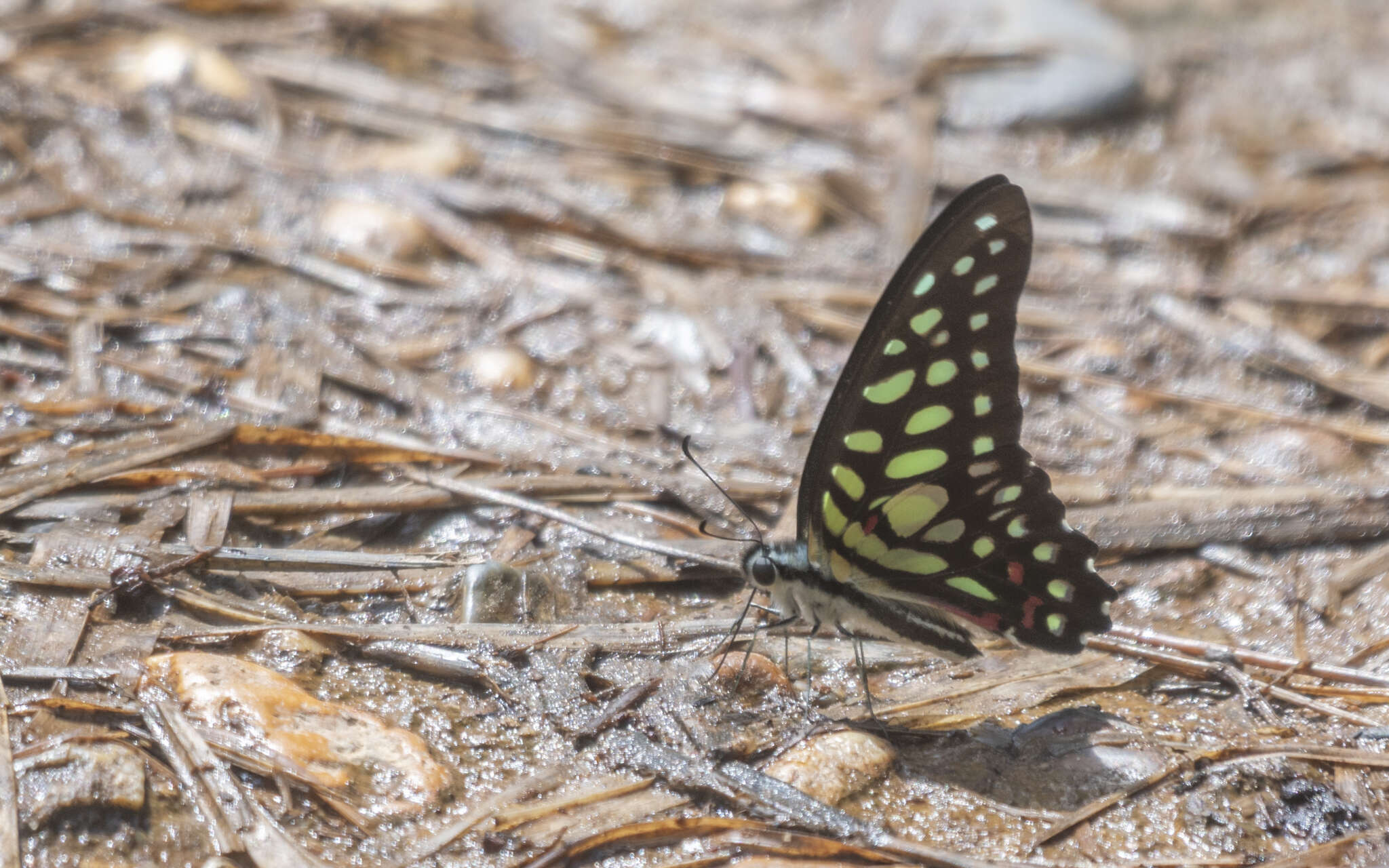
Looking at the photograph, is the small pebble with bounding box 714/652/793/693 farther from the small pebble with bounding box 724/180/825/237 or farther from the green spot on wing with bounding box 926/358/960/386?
the small pebble with bounding box 724/180/825/237

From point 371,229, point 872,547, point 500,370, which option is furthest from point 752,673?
point 371,229

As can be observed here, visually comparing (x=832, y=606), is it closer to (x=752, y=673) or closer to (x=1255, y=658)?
(x=752, y=673)

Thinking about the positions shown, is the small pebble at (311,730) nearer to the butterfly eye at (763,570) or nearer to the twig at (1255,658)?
the butterfly eye at (763,570)

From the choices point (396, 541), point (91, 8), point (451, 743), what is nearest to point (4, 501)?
point (396, 541)

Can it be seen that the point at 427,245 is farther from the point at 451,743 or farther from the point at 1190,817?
the point at 1190,817

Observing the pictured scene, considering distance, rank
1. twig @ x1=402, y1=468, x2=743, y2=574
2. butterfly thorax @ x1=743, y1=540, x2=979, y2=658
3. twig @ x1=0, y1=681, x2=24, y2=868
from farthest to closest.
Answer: twig @ x1=402, y1=468, x2=743, y2=574, butterfly thorax @ x1=743, y1=540, x2=979, y2=658, twig @ x1=0, y1=681, x2=24, y2=868

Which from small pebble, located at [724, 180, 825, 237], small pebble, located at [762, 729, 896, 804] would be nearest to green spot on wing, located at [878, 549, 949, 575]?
small pebble, located at [762, 729, 896, 804]

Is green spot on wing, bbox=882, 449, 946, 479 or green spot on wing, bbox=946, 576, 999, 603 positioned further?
green spot on wing, bbox=946, 576, 999, 603

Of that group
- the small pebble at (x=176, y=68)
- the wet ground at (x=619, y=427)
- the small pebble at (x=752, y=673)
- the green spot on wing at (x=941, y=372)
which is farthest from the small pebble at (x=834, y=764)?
the small pebble at (x=176, y=68)

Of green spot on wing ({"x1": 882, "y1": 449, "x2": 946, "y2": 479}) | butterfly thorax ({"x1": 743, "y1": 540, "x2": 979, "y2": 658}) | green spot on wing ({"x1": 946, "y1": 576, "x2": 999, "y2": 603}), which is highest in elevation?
green spot on wing ({"x1": 882, "y1": 449, "x2": 946, "y2": 479})
